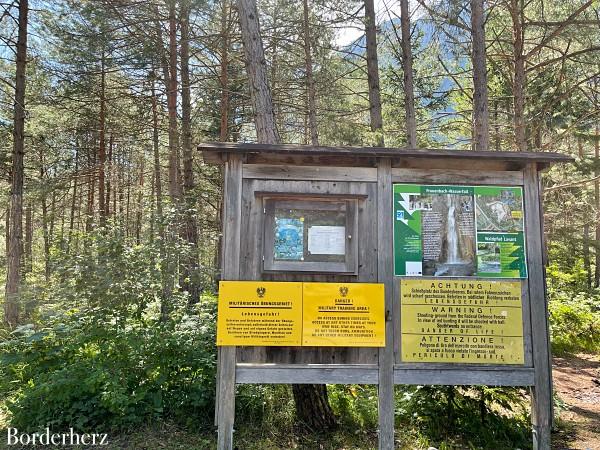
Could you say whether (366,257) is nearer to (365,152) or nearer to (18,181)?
(365,152)

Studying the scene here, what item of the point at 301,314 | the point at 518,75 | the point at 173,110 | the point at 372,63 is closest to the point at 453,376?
the point at 301,314

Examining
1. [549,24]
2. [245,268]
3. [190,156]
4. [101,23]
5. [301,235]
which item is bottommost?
[245,268]

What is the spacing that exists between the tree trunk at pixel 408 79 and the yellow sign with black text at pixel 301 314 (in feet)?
18.3

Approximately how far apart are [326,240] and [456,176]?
4.31 ft

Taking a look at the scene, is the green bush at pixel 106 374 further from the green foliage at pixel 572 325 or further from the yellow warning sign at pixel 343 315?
the green foliage at pixel 572 325

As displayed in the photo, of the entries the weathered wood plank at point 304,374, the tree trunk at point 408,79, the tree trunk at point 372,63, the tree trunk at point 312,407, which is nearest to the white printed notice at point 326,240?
the weathered wood plank at point 304,374

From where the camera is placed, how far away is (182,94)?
1127 centimetres

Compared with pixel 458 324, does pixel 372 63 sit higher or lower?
higher

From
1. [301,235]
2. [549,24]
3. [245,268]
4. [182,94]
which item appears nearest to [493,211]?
[301,235]

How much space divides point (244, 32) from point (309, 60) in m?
6.33

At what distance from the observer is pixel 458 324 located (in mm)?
3904

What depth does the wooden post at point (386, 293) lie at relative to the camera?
3.89 m

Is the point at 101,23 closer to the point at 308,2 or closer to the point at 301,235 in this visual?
the point at 308,2

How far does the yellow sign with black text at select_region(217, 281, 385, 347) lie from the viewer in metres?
3.81
